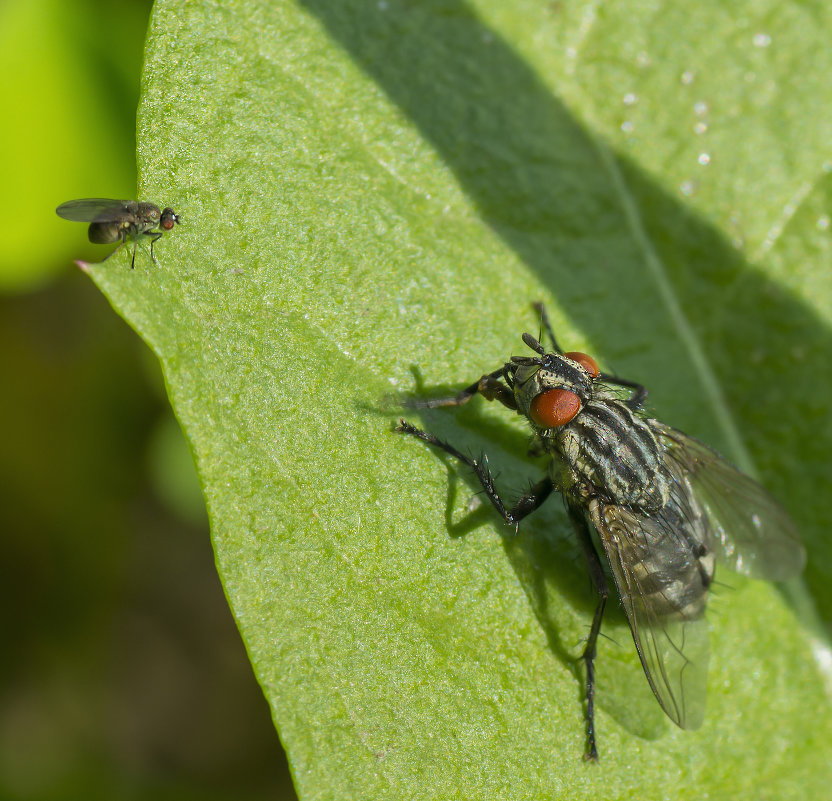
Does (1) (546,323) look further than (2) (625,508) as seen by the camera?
Yes

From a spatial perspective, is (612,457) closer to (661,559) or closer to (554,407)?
(554,407)

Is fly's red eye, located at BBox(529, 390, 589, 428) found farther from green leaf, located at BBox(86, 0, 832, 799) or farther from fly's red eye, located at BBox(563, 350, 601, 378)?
green leaf, located at BBox(86, 0, 832, 799)

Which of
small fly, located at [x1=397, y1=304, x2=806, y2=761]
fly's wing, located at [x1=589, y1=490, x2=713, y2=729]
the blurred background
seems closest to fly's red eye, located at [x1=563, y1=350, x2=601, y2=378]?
small fly, located at [x1=397, y1=304, x2=806, y2=761]

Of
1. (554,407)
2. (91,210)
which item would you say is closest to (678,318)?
(554,407)

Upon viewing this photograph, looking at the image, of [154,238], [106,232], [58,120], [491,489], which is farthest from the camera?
[58,120]

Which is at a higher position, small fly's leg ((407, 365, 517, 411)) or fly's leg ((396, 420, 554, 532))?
small fly's leg ((407, 365, 517, 411))

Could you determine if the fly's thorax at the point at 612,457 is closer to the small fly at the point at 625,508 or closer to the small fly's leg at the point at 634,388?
the small fly at the point at 625,508
